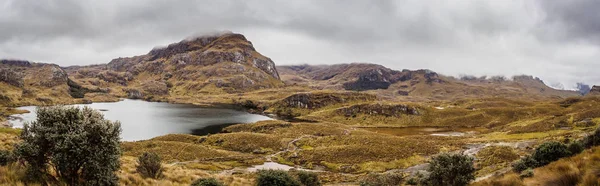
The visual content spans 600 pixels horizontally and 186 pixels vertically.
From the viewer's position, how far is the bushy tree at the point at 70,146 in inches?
539

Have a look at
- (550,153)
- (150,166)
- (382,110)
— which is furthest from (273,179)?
(382,110)

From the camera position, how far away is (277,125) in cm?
10756

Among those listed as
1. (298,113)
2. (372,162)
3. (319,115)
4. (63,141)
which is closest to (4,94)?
(298,113)

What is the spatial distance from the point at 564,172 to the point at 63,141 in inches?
737

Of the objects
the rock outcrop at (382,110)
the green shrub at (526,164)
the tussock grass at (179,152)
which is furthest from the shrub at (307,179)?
the rock outcrop at (382,110)

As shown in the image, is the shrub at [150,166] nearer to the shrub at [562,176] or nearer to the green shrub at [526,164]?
the shrub at [562,176]

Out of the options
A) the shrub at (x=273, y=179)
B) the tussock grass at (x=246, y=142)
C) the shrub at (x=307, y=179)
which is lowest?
the tussock grass at (x=246, y=142)

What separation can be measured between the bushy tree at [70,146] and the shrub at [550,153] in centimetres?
3898

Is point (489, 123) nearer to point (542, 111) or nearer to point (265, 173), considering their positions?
point (542, 111)

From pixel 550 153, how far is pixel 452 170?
16.9m

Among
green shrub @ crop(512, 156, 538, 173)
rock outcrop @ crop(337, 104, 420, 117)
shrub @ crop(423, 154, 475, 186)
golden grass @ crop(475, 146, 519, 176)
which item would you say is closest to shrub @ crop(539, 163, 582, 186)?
shrub @ crop(423, 154, 475, 186)

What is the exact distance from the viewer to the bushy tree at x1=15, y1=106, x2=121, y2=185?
13.7 meters

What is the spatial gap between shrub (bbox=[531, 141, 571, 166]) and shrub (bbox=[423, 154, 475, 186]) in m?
14.0

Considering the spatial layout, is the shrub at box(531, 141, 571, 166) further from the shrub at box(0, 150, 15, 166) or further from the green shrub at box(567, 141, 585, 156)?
→ the shrub at box(0, 150, 15, 166)
